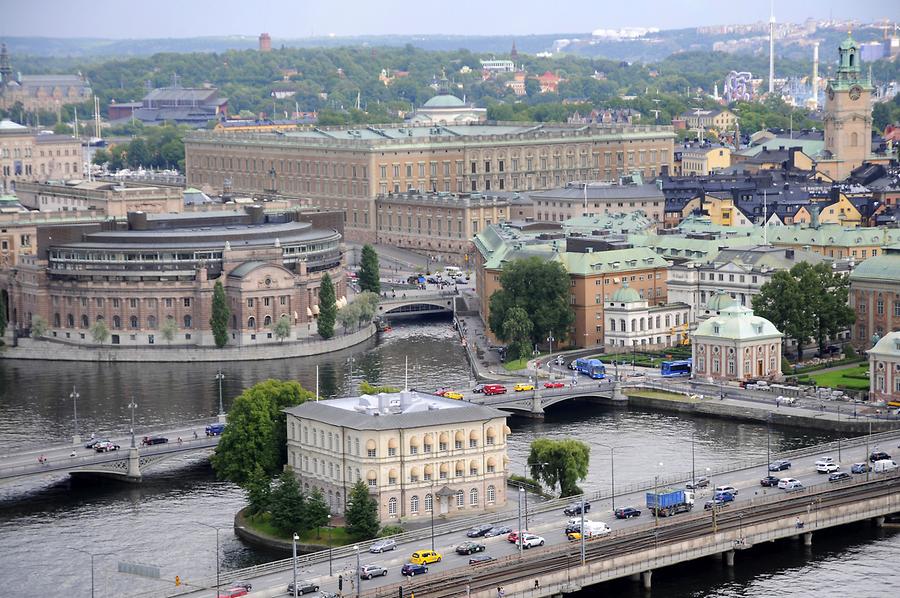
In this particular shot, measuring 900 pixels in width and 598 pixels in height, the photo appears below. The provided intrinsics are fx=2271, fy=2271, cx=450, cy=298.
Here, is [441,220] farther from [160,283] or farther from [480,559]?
[480,559]

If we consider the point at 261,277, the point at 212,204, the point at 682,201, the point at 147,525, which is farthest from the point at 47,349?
the point at 682,201

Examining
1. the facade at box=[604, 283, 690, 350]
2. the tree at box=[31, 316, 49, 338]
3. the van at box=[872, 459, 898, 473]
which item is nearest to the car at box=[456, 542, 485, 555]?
the van at box=[872, 459, 898, 473]

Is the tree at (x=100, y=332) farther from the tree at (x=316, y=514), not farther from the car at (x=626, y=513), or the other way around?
the car at (x=626, y=513)

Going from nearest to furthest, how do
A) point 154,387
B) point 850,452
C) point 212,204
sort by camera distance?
point 850,452 < point 154,387 < point 212,204

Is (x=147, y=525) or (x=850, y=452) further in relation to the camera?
(x=850, y=452)

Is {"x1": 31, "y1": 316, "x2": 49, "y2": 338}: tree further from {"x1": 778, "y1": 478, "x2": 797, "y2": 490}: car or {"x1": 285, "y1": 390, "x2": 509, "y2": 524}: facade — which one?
{"x1": 778, "y1": 478, "x2": 797, "y2": 490}: car

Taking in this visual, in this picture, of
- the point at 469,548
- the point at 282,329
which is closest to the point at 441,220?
the point at 282,329

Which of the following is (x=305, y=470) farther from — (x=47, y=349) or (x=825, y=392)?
(x=47, y=349)

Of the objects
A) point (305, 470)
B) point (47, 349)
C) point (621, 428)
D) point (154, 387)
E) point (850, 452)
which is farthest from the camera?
point (47, 349)
